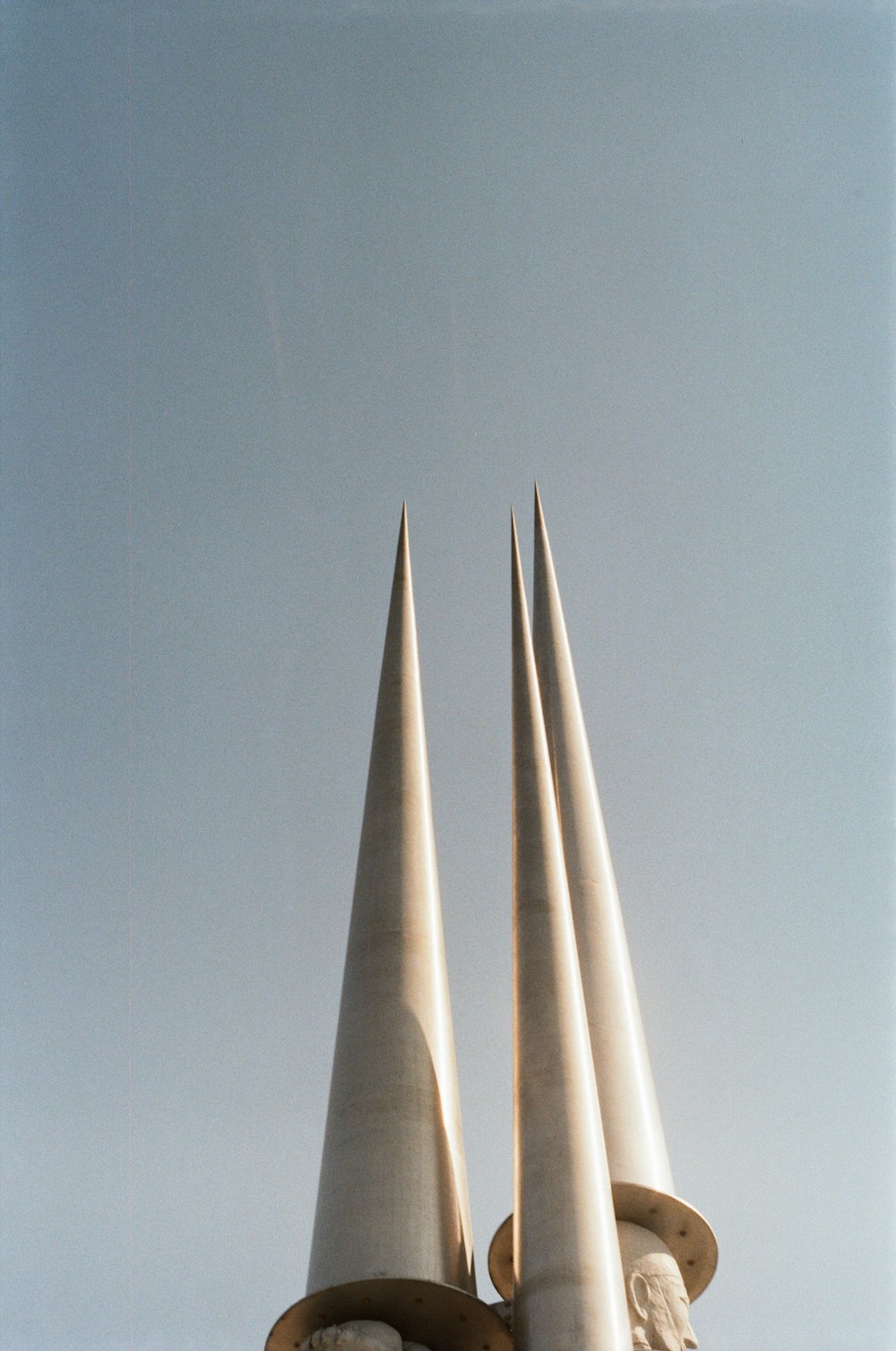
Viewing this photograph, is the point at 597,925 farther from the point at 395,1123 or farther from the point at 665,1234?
the point at 395,1123

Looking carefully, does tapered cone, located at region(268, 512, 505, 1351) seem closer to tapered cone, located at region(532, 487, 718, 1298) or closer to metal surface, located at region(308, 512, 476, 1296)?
metal surface, located at region(308, 512, 476, 1296)

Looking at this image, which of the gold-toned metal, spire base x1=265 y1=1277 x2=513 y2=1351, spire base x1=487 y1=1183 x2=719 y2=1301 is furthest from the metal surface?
spire base x1=487 y1=1183 x2=719 y2=1301

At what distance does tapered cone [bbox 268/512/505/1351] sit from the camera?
18.2 m

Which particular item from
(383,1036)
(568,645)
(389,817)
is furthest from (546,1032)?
(568,645)

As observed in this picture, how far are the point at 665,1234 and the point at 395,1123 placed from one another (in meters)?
5.74

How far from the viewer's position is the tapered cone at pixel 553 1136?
16.4 metres

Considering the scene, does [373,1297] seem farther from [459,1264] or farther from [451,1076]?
[451,1076]

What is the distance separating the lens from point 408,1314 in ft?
60.3

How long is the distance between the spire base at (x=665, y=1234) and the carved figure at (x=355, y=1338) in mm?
5458

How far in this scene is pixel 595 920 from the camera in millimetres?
26969

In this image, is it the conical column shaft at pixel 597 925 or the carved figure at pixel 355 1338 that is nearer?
the carved figure at pixel 355 1338

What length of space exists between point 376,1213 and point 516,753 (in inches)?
396

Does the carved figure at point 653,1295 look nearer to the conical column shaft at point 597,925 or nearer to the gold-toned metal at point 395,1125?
the conical column shaft at point 597,925

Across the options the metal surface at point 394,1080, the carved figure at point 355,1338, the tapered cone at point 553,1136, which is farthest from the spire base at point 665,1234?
the carved figure at point 355,1338
